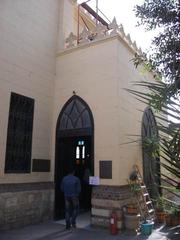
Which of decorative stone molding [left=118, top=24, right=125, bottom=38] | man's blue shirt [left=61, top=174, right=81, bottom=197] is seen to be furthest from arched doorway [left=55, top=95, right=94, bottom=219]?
decorative stone molding [left=118, top=24, right=125, bottom=38]

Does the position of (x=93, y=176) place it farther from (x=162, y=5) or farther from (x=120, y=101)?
(x=162, y=5)

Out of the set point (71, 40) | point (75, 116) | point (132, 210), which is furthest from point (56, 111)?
point (132, 210)

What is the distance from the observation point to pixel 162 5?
3469 mm

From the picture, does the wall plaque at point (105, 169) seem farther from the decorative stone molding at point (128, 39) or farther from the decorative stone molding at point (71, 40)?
the decorative stone molding at point (71, 40)

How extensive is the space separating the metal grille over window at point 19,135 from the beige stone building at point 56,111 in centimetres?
3

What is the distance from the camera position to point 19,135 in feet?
28.5

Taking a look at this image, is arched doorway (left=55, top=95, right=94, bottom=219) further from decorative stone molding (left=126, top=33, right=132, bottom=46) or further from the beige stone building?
decorative stone molding (left=126, top=33, right=132, bottom=46)

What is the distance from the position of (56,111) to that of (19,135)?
5.90ft

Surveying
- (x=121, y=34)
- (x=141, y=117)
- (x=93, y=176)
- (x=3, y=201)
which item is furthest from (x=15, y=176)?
(x=121, y=34)

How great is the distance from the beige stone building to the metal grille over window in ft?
0.10

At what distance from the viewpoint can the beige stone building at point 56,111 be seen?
8250 mm

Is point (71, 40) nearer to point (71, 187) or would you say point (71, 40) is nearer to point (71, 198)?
point (71, 187)

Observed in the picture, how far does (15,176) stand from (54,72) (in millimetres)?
4044

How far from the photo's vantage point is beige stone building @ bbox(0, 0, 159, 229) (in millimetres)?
8250
